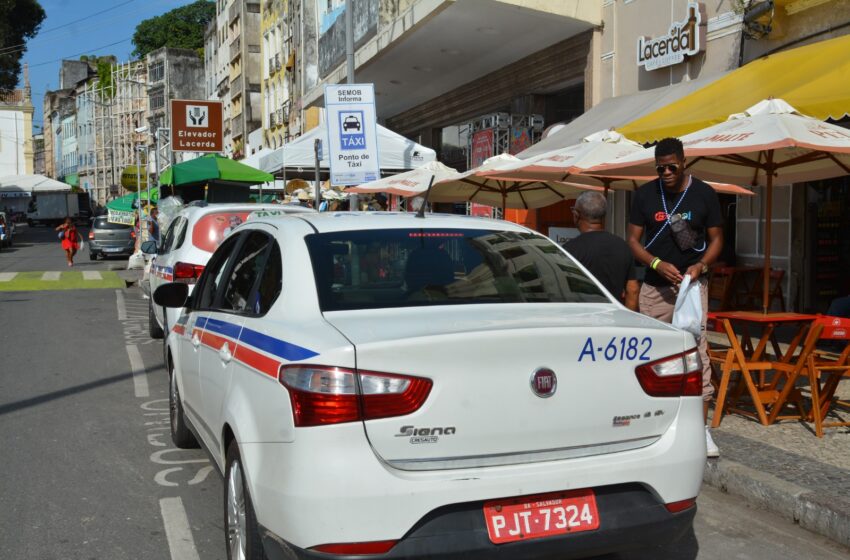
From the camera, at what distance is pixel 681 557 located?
4.25m

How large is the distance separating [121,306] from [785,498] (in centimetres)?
1374

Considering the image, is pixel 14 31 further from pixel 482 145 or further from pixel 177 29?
pixel 482 145

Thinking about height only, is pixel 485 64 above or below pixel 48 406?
above

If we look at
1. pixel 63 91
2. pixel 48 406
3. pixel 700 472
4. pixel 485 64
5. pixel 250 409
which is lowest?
pixel 48 406

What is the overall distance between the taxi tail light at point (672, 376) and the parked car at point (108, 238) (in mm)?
30802

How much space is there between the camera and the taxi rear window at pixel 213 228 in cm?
952

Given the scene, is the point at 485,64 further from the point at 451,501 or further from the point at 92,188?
the point at 92,188

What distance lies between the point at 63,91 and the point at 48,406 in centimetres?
13082

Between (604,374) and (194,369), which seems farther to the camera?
(194,369)

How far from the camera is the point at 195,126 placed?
28.9 meters

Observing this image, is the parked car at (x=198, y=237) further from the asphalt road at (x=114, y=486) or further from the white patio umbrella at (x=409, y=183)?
the white patio umbrella at (x=409, y=183)

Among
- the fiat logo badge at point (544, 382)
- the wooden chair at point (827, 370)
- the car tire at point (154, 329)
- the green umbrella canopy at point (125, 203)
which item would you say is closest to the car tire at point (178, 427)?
the fiat logo badge at point (544, 382)


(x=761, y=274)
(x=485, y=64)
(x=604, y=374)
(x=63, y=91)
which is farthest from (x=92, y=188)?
(x=604, y=374)

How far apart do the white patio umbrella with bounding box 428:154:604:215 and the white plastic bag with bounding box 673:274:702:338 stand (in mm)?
6778
